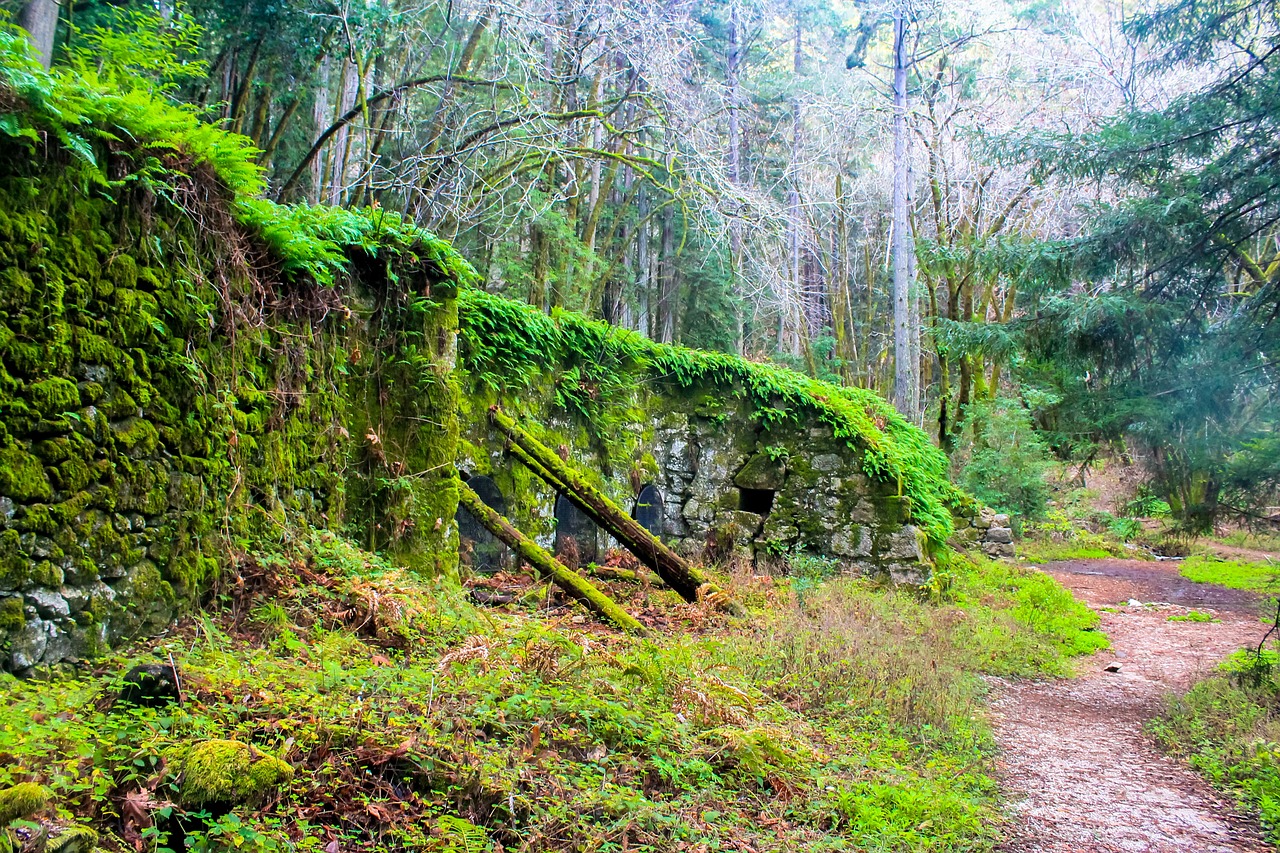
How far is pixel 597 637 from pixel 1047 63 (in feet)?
64.2

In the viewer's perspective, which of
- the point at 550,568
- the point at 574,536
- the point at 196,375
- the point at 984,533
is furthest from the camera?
the point at 984,533

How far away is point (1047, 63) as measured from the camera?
18172 mm

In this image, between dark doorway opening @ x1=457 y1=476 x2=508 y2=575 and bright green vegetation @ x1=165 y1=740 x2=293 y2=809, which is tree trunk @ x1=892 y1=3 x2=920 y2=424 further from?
bright green vegetation @ x1=165 y1=740 x2=293 y2=809

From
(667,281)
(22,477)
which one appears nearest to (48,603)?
(22,477)

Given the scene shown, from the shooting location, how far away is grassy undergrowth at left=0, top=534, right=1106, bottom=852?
244 centimetres

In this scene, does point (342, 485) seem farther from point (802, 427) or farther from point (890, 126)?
point (890, 126)

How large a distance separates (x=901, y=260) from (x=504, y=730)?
618 inches

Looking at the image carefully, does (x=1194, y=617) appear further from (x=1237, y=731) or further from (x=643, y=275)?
(x=643, y=275)

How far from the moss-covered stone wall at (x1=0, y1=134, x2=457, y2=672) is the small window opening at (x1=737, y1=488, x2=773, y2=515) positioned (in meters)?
5.39

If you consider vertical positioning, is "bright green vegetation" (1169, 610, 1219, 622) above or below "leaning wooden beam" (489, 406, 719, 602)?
below

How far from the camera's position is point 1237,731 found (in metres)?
5.24

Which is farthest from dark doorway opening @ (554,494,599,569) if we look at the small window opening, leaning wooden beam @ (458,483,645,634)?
the small window opening

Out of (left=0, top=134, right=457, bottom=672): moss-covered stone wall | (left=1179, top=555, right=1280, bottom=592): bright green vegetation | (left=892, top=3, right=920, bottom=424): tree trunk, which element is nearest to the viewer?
(left=0, top=134, right=457, bottom=672): moss-covered stone wall

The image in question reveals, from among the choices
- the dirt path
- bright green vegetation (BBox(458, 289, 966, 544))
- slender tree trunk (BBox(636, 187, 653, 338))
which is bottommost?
the dirt path
